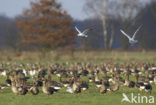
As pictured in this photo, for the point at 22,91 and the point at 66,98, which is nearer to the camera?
the point at 66,98

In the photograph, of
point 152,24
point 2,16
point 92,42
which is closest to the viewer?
point 92,42

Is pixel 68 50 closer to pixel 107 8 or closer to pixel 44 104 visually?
pixel 107 8

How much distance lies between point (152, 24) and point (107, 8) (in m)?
37.1

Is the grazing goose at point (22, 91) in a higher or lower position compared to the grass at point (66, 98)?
higher

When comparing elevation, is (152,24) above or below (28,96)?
above

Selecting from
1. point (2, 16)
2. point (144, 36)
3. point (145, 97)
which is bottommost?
point (145, 97)

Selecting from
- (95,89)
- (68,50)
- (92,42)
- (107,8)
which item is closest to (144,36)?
(92,42)

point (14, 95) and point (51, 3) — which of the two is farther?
point (51, 3)

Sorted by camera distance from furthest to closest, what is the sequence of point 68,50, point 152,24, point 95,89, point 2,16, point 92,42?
point 2,16
point 152,24
point 92,42
point 68,50
point 95,89

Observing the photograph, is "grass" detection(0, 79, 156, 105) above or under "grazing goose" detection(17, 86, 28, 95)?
under

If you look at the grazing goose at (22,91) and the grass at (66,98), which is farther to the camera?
the grazing goose at (22,91)

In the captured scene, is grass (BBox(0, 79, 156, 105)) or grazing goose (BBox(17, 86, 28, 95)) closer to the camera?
grass (BBox(0, 79, 156, 105))

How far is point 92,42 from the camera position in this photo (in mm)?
87500

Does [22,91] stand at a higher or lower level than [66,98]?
higher
